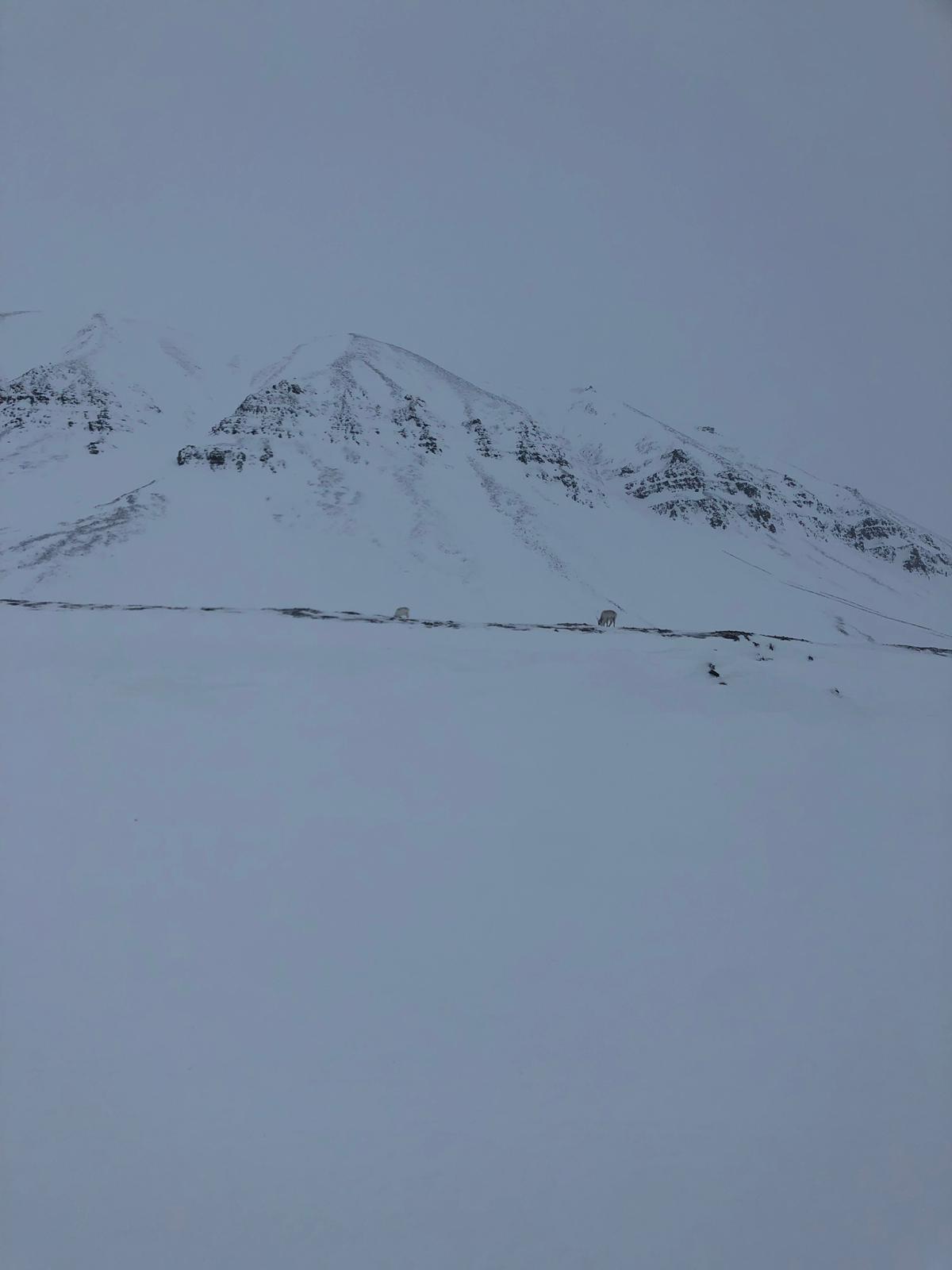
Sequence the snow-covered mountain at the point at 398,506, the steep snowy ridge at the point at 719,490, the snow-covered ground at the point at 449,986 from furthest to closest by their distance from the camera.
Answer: the steep snowy ridge at the point at 719,490, the snow-covered mountain at the point at 398,506, the snow-covered ground at the point at 449,986

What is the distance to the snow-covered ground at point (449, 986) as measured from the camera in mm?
3209

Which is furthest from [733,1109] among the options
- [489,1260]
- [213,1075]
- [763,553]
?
[763,553]

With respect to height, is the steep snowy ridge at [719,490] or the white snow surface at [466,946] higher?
the steep snowy ridge at [719,490]

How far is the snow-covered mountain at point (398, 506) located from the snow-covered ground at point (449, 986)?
12519 mm

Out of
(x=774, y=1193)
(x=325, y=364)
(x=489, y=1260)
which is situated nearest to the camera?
(x=489, y=1260)

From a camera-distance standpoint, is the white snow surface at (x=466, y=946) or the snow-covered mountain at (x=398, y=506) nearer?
the white snow surface at (x=466, y=946)

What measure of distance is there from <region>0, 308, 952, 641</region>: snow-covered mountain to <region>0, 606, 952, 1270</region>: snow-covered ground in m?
12.5

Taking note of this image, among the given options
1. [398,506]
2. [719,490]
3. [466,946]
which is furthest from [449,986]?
[719,490]

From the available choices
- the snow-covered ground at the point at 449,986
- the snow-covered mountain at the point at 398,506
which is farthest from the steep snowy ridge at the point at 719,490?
the snow-covered ground at the point at 449,986

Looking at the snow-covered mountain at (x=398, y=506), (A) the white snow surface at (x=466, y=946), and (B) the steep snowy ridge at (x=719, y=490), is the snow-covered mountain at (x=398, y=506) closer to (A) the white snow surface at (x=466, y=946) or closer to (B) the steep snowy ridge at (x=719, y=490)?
(B) the steep snowy ridge at (x=719, y=490)

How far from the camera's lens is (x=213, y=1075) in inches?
138

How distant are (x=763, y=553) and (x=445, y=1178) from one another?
28.6 meters

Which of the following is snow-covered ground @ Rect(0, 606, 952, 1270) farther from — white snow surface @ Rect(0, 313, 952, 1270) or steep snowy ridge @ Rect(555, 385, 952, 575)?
steep snowy ridge @ Rect(555, 385, 952, 575)

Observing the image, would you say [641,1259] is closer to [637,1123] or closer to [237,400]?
[637,1123]
